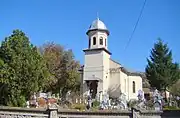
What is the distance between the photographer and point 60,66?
1532 inches

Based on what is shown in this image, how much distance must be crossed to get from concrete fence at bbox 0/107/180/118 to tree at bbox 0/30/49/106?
8.45 ft

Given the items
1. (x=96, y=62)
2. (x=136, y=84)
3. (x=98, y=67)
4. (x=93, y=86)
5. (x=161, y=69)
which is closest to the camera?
(x=161, y=69)

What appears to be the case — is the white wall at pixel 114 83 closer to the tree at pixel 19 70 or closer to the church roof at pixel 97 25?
the church roof at pixel 97 25

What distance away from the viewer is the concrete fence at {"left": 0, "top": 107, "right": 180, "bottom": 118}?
13.6 meters

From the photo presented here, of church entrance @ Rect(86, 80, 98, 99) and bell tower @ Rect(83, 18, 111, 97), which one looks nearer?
bell tower @ Rect(83, 18, 111, 97)

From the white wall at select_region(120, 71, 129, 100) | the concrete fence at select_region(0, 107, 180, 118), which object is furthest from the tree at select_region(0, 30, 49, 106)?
the white wall at select_region(120, 71, 129, 100)

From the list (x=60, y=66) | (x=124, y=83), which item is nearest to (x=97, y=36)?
(x=60, y=66)

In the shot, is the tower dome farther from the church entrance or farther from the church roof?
the church entrance

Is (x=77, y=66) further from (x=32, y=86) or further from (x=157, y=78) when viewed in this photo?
(x=32, y=86)

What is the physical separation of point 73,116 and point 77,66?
26.8 metres

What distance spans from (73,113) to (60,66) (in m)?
25.1

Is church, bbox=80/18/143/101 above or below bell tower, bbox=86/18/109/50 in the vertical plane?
below

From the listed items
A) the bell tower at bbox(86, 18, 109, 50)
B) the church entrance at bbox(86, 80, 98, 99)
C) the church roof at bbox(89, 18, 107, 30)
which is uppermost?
the church roof at bbox(89, 18, 107, 30)

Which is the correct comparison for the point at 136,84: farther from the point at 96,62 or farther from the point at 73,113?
the point at 73,113
